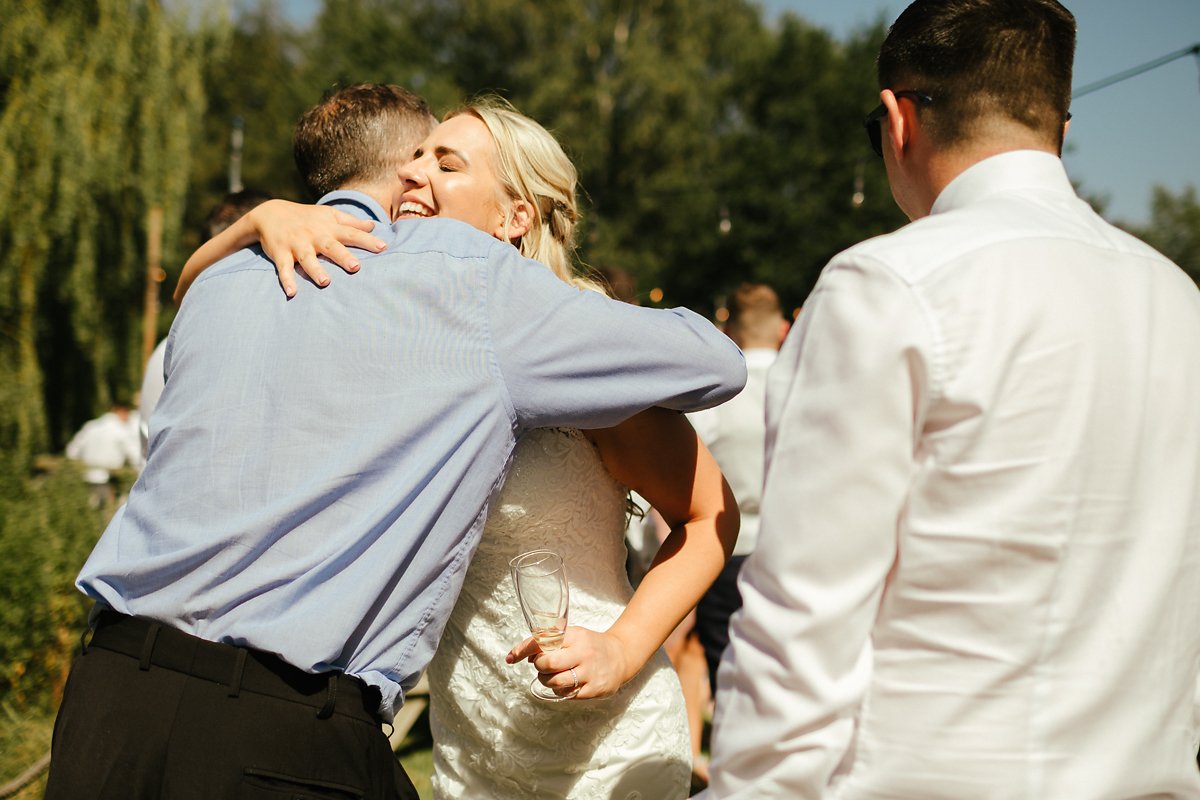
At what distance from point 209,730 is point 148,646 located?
178 mm

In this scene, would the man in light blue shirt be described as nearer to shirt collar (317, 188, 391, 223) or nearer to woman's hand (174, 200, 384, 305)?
woman's hand (174, 200, 384, 305)

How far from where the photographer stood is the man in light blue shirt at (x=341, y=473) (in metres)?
1.67

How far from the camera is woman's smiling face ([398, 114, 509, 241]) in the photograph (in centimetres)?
227

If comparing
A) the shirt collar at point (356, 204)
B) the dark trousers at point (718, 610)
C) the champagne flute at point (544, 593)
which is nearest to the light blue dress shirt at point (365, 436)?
the champagne flute at point (544, 593)

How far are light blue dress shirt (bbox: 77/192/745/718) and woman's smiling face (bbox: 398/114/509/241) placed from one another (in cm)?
41

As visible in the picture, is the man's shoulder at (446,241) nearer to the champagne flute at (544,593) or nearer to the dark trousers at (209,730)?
the champagne flute at (544,593)

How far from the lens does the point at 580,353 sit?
1.77 m

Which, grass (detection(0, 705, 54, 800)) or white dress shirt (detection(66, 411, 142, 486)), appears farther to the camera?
white dress shirt (detection(66, 411, 142, 486))

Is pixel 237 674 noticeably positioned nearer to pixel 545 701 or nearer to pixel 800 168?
pixel 545 701

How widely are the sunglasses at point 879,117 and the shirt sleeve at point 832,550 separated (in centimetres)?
38

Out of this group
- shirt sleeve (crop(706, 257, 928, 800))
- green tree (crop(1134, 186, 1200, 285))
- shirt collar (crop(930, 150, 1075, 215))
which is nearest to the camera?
shirt sleeve (crop(706, 257, 928, 800))

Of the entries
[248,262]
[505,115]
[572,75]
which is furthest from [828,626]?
[572,75]

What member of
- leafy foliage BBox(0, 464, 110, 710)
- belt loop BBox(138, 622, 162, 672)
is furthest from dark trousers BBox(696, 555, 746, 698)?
belt loop BBox(138, 622, 162, 672)

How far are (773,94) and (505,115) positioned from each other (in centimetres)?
3350
